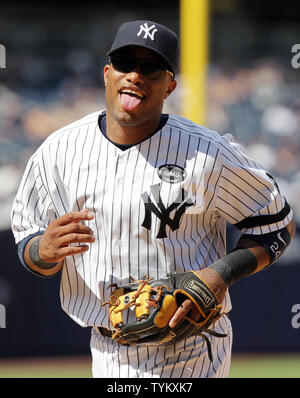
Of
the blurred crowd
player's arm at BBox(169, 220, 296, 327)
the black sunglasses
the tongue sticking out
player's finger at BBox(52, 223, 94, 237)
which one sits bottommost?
player's arm at BBox(169, 220, 296, 327)

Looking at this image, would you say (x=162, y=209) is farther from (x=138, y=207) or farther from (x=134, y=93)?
(x=134, y=93)

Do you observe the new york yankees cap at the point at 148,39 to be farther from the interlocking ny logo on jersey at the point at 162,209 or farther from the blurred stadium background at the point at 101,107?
the blurred stadium background at the point at 101,107

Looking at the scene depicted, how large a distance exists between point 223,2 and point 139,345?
7.01m

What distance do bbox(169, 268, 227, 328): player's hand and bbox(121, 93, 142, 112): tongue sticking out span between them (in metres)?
0.63

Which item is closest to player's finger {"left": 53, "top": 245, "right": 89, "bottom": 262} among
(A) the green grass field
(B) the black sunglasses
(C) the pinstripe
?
(C) the pinstripe

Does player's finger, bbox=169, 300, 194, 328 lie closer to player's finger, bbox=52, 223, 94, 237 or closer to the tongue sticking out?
player's finger, bbox=52, 223, 94, 237

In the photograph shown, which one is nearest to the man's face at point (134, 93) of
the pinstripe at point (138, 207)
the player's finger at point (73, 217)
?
the pinstripe at point (138, 207)

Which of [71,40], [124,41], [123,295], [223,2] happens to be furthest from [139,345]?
[223,2]

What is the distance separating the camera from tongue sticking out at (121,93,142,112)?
2721mm

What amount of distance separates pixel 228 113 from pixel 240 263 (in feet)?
14.6

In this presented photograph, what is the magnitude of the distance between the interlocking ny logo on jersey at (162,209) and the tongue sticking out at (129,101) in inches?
11.6

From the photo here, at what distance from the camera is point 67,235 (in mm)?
2562

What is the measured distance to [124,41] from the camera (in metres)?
2.74

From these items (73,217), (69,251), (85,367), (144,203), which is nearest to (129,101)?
(144,203)
